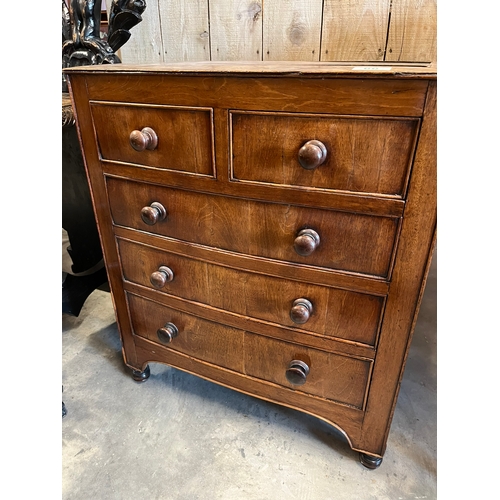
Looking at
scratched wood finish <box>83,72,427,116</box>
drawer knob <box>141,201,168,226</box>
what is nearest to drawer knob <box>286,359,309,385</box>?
drawer knob <box>141,201,168,226</box>

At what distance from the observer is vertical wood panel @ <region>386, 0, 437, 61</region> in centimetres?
106

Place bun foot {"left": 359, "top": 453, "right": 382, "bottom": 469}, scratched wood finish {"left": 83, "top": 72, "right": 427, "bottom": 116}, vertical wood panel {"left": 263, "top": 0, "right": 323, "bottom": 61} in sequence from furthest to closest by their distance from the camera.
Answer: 1. vertical wood panel {"left": 263, "top": 0, "right": 323, "bottom": 61}
2. bun foot {"left": 359, "top": 453, "right": 382, "bottom": 469}
3. scratched wood finish {"left": 83, "top": 72, "right": 427, "bottom": 116}

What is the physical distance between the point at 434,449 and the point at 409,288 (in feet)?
2.03

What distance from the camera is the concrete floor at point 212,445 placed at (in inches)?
38.5

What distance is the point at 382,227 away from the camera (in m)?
0.73

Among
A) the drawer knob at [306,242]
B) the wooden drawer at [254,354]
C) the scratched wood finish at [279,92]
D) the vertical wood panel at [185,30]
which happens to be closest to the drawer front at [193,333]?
the wooden drawer at [254,354]

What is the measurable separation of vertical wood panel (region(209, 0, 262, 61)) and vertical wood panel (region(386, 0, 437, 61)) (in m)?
0.41

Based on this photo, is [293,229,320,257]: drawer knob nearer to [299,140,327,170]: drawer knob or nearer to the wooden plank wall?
[299,140,327,170]: drawer knob

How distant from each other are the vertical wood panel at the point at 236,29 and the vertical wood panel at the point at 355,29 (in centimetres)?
22

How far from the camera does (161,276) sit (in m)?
0.98

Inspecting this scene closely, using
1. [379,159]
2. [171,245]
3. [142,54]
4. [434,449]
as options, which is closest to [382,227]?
[379,159]

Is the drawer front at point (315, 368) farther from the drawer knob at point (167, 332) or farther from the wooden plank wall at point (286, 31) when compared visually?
the wooden plank wall at point (286, 31)
